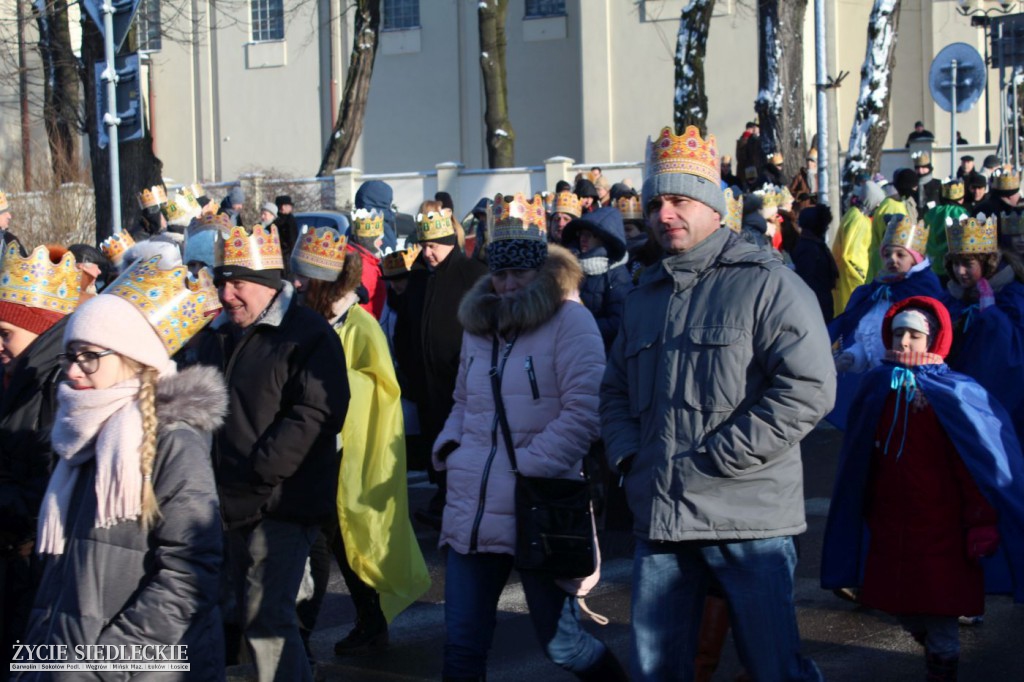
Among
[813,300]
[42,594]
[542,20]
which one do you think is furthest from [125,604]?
[542,20]

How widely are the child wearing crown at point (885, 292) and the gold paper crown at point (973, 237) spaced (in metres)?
0.21

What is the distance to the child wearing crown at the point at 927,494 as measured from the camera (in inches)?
240

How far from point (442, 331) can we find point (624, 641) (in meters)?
2.71

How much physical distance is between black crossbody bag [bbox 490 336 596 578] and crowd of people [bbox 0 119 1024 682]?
0.20ft

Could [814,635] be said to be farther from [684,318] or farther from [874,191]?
[874,191]

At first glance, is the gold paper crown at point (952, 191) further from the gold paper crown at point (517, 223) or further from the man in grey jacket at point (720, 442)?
the man in grey jacket at point (720, 442)

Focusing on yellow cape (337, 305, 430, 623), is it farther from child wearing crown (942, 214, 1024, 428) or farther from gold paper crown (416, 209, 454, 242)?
child wearing crown (942, 214, 1024, 428)

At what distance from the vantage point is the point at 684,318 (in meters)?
4.67

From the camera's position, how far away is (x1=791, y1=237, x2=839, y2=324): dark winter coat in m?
14.5

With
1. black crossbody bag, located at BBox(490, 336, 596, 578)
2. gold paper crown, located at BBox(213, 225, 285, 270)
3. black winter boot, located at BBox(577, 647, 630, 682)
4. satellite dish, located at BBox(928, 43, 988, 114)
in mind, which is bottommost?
black winter boot, located at BBox(577, 647, 630, 682)

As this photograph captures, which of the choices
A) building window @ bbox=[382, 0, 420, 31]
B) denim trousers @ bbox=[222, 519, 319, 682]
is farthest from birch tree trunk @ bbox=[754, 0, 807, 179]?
building window @ bbox=[382, 0, 420, 31]

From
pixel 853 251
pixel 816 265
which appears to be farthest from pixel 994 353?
pixel 853 251

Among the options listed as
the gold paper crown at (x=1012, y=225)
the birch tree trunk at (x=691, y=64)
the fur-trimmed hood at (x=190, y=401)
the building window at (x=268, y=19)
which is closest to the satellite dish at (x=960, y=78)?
the birch tree trunk at (x=691, y=64)

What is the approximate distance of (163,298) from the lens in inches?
179
